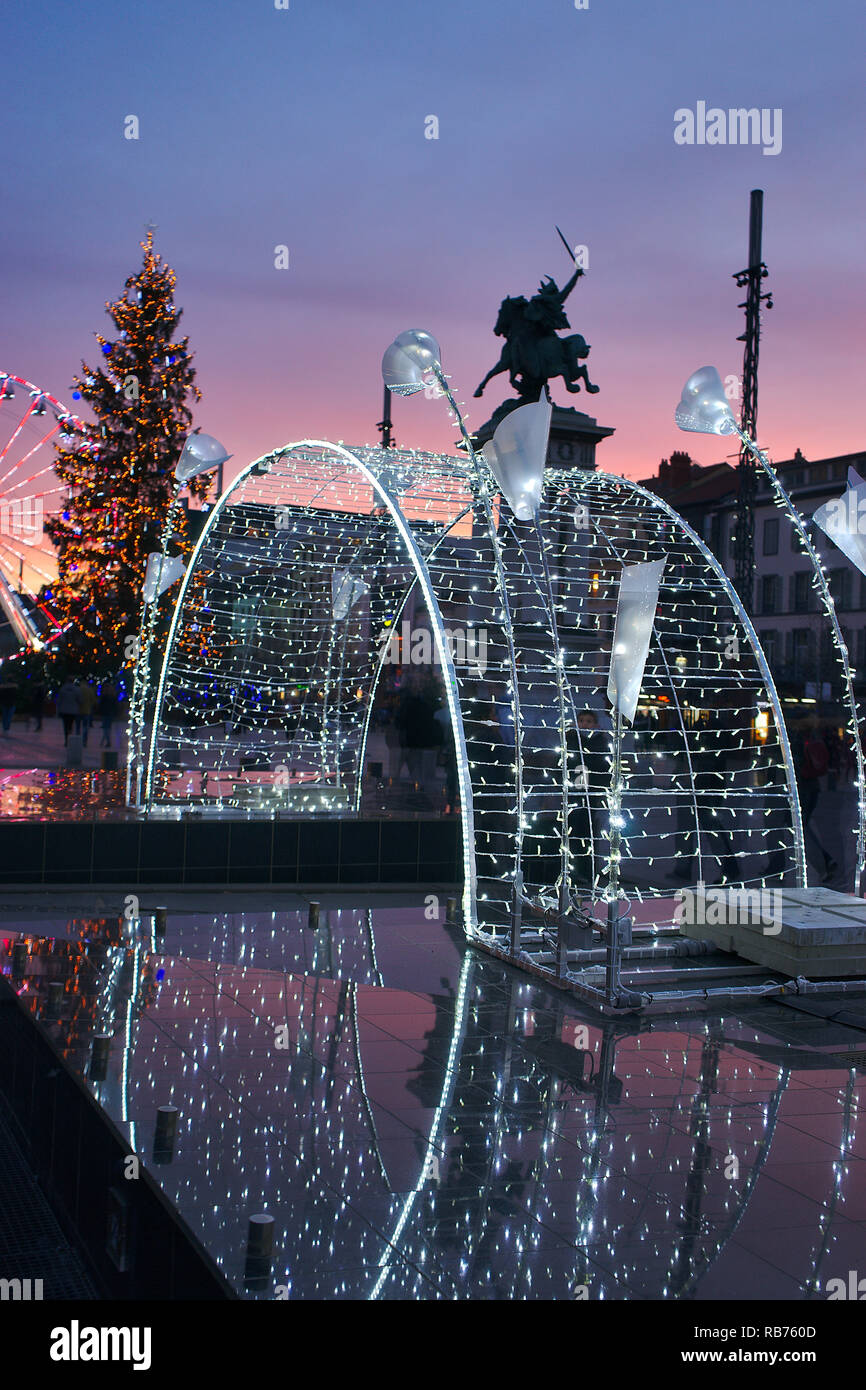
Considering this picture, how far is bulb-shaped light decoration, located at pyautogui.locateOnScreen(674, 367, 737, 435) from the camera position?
320 inches

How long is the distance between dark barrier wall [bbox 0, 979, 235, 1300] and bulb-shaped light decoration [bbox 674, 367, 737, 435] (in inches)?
221

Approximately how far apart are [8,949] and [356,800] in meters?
5.64

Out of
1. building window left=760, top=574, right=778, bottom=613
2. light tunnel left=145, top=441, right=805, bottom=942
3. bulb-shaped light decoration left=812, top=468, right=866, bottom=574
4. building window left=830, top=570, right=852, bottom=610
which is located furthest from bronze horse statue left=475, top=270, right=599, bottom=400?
building window left=760, top=574, right=778, bottom=613

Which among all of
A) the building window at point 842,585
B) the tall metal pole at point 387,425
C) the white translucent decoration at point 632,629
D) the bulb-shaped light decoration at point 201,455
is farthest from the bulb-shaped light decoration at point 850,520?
the building window at point 842,585

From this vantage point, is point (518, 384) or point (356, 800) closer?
point (356, 800)

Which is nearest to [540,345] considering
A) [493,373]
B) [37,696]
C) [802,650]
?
[493,373]

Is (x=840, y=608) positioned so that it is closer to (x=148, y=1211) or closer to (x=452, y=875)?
(x=452, y=875)

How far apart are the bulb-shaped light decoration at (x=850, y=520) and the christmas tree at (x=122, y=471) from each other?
1641 cm

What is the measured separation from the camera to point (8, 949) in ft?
23.1

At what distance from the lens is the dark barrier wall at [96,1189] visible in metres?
3.46

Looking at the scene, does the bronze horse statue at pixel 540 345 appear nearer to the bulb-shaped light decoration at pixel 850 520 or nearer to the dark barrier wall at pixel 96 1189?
the bulb-shaped light decoration at pixel 850 520
